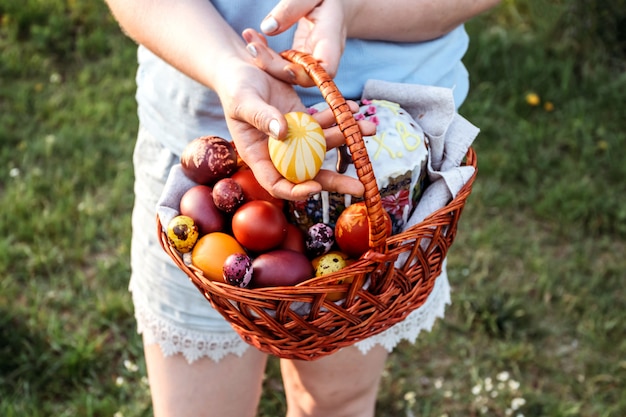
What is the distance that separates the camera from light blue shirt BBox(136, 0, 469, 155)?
4.67 ft

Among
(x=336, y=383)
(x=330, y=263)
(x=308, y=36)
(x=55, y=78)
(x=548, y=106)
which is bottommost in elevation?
(x=548, y=106)

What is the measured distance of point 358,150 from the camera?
112cm

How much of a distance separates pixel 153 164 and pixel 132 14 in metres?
0.32

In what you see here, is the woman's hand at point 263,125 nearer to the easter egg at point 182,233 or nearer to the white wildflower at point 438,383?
the easter egg at point 182,233

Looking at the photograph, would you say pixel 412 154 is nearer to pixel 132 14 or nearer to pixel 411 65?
pixel 411 65

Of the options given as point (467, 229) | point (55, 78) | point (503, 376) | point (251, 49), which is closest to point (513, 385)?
point (503, 376)

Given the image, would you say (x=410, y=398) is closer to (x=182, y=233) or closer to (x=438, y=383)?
(x=438, y=383)

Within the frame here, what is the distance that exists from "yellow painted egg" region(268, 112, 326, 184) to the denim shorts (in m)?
0.44

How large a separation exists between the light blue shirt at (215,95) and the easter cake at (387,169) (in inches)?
3.9

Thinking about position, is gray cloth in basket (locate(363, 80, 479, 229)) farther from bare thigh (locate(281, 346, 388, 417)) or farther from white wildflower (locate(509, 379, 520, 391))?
white wildflower (locate(509, 379, 520, 391))

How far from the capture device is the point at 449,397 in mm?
2455

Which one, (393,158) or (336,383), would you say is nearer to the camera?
(393,158)

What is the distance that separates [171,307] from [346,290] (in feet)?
1.84

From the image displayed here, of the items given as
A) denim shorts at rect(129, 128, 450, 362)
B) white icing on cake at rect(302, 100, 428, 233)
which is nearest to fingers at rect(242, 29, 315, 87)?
white icing on cake at rect(302, 100, 428, 233)
